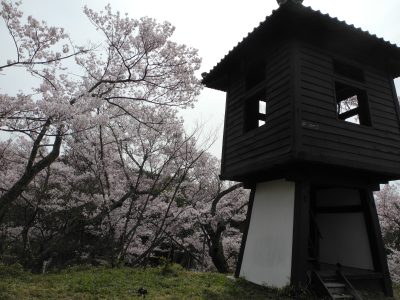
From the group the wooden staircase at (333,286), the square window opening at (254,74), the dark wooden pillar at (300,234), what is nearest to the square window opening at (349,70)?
the square window opening at (254,74)

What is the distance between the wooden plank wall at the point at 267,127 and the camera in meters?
6.76

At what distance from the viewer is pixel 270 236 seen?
7.49 m

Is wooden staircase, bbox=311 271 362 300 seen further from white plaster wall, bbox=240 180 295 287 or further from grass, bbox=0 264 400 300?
white plaster wall, bbox=240 180 295 287

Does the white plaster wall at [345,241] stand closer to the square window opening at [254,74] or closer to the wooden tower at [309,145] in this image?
the wooden tower at [309,145]

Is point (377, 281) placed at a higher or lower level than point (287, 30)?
lower

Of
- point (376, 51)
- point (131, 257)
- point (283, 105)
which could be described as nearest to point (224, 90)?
point (283, 105)

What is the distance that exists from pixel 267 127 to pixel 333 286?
12.1ft

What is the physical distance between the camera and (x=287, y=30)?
284 inches

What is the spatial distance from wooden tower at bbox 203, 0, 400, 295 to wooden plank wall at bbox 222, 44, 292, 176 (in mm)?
26

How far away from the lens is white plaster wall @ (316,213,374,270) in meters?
7.82

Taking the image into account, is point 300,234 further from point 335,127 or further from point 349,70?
point 349,70

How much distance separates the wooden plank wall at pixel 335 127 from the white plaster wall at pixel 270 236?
1220 mm

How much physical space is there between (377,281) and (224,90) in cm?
664

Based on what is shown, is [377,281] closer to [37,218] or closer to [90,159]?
[90,159]
